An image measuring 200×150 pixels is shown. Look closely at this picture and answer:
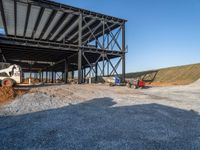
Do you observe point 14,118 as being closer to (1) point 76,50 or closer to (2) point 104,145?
(2) point 104,145

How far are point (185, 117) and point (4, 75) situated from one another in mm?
16862

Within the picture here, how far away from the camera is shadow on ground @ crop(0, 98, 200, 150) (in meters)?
5.46

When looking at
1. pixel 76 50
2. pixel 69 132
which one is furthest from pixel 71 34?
pixel 69 132

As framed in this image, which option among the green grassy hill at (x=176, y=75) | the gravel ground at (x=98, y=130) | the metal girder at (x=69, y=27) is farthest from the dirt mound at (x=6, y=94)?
the green grassy hill at (x=176, y=75)

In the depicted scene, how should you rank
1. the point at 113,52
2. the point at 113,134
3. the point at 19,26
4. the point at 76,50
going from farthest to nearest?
the point at 19,26 < the point at 113,52 < the point at 76,50 < the point at 113,134

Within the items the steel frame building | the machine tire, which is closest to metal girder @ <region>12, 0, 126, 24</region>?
the steel frame building

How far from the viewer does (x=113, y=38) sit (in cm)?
2984

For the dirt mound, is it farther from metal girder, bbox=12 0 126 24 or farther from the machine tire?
metal girder, bbox=12 0 126 24

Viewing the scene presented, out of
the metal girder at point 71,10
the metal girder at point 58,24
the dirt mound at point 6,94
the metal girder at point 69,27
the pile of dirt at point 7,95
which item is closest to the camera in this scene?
the pile of dirt at point 7,95

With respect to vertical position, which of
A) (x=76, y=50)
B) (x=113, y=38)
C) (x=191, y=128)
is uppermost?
(x=113, y=38)

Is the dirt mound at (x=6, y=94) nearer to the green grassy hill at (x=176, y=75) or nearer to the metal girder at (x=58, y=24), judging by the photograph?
the metal girder at (x=58, y=24)

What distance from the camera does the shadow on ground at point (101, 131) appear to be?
17.9 ft

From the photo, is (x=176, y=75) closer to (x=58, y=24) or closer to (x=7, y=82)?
(x=58, y=24)

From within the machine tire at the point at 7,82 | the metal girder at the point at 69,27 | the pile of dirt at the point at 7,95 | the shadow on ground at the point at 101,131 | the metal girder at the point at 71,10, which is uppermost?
the metal girder at the point at 71,10
